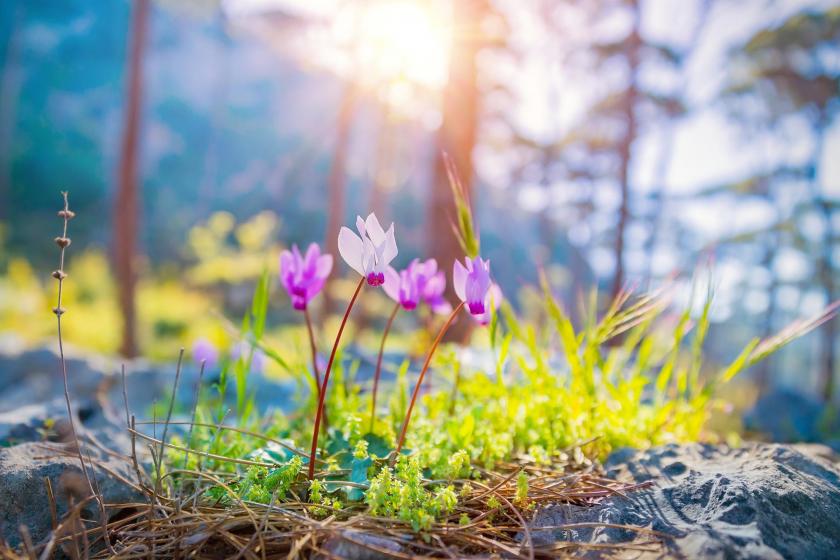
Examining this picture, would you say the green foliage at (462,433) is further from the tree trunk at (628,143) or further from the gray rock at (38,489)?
the tree trunk at (628,143)

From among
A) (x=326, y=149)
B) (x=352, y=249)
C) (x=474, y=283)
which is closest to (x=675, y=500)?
(x=474, y=283)

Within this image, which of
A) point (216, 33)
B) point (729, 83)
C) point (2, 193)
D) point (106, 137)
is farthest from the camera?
point (216, 33)

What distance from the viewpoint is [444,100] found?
561 centimetres

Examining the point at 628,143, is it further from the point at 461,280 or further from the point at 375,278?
the point at 375,278

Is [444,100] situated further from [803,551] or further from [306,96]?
[306,96]

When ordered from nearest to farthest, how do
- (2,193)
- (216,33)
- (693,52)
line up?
(693,52), (2,193), (216,33)

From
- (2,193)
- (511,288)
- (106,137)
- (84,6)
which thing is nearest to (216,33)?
(84,6)

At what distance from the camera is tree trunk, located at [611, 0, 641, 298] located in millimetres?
10469

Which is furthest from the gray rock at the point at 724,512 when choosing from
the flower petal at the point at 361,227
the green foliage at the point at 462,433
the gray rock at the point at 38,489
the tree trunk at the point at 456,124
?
the tree trunk at the point at 456,124

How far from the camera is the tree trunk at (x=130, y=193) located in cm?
809

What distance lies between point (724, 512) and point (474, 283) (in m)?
0.71

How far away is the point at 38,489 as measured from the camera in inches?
54.4

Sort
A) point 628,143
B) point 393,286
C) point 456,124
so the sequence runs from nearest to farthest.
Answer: point 393,286
point 456,124
point 628,143

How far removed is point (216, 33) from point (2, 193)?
2266cm
